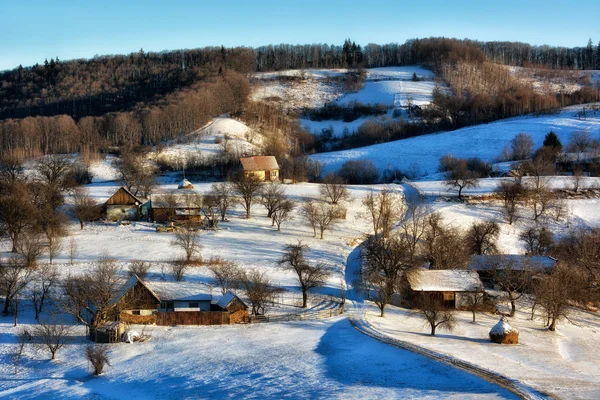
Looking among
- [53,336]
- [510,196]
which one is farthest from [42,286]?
[510,196]

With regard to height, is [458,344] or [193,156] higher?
[193,156]

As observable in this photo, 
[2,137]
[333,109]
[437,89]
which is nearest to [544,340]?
[2,137]

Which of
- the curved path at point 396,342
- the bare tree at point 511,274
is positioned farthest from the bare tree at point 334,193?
the bare tree at point 511,274

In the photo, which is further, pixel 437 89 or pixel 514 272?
pixel 437 89

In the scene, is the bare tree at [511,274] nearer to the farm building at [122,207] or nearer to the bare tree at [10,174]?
the farm building at [122,207]

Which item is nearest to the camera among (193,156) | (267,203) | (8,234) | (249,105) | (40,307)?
(40,307)

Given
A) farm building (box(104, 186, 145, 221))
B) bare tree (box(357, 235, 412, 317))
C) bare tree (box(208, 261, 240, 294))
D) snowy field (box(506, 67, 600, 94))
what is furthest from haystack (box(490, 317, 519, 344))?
snowy field (box(506, 67, 600, 94))

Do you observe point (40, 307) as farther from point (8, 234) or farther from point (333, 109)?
point (333, 109)

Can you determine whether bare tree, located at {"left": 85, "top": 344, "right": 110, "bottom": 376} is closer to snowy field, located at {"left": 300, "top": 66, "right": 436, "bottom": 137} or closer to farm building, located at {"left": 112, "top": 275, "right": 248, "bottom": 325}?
farm building, located at {"left": 112, "top": 275, "right": 248, "bottom": 325}
